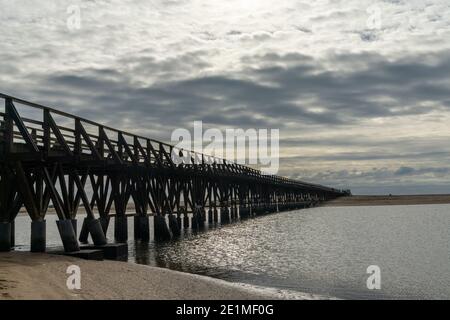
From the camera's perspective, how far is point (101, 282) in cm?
1334

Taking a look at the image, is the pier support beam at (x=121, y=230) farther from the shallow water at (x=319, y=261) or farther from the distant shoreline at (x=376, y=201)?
the distant shoreline at (x=376, y=201)

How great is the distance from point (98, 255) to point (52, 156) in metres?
4.25

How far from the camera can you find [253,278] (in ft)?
57.5

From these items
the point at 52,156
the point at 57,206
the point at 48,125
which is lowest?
the point at 57,206

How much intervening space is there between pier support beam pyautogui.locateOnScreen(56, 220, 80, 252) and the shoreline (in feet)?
3.94

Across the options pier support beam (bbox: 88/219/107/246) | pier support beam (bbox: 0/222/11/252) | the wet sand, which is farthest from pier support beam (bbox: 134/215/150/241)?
the wet sand

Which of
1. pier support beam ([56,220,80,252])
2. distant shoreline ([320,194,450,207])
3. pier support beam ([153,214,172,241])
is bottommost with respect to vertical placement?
distant shoreline ([320,194,450,207])

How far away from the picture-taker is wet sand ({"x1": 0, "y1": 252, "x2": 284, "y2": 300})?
11168mm

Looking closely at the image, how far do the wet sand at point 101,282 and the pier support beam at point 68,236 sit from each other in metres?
1.22

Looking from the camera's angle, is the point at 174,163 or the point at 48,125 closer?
the point at 48,125

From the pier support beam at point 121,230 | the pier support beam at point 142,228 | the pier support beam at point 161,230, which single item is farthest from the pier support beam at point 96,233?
the pier support beam at point 161,230

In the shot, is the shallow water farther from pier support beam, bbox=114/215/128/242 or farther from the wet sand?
the wet sand
